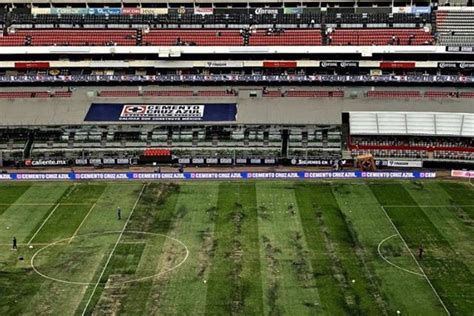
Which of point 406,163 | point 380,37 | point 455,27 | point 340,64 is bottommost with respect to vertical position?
point 406,163

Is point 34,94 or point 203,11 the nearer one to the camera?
point 34,94

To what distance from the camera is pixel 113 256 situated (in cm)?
5072

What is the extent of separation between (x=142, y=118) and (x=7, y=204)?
24.6 m

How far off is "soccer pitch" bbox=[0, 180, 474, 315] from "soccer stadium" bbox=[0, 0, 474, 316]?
20cm

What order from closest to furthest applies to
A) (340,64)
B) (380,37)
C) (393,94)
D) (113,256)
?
(113,256) < (393,94) < (340,64) < (380,37)

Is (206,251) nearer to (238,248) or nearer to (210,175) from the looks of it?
(238,248)

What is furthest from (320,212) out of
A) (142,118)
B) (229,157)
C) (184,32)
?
(184,32)

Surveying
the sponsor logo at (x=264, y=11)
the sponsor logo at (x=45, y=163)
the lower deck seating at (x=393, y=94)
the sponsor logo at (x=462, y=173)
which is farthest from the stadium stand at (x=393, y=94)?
the sponsor logo at (x=45, y=163)

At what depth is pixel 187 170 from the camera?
7775 centimetres

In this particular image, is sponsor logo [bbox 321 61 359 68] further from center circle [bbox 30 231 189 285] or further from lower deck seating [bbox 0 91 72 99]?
center circle [bbox 30 231 189 285]

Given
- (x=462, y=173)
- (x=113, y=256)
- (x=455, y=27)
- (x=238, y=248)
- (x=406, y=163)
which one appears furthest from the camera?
(x=455, y=27)

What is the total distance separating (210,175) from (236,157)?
23.6ft

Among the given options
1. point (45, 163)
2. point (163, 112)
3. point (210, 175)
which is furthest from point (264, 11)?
point (45, 163)

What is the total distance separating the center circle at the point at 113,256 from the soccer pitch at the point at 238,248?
9 cm
